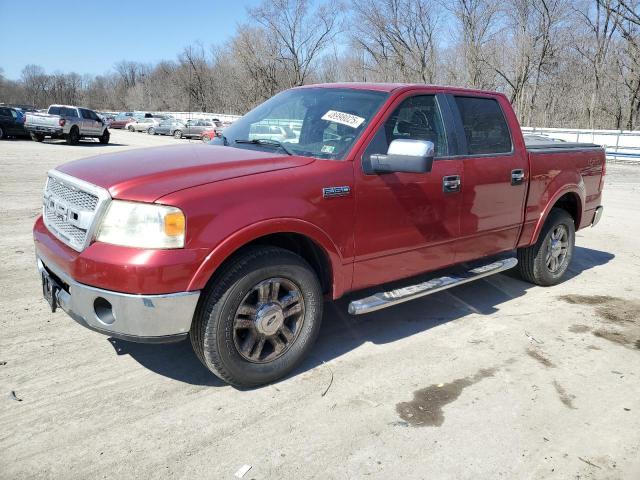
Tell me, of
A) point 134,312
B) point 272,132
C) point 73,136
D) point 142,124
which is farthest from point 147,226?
point 142,124

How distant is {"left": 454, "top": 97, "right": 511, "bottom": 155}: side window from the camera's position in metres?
4.44

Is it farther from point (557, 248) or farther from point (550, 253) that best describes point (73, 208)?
point (557, 248)

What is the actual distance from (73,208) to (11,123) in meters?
25.9

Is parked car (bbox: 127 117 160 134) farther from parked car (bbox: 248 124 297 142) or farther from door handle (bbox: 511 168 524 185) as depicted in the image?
door handle (bbox: 511 168 524 185)

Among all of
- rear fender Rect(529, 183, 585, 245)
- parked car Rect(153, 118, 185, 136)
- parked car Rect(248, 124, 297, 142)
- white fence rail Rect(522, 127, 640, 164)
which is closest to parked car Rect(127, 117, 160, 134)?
parked car Rect(153, 118, 185, 136)

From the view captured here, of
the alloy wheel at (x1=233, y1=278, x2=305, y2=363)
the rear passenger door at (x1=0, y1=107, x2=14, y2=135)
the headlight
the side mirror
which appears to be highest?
the rear passenger door at (x1=0, y1=107, x2=14, y2=135)

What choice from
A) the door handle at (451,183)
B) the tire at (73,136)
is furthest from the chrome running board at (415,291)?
the tire at (73,136)

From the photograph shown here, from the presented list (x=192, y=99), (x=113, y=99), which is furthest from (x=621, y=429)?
(x=113, y=99)

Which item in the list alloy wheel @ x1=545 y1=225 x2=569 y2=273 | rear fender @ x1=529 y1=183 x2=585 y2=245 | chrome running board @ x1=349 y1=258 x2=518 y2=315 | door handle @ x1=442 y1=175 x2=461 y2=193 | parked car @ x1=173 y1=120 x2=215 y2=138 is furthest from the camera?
parked car @ x1=173 y1=120 x2=215 y2=138

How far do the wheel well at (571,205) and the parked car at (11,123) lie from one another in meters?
25.9

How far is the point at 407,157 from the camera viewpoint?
11.3 feet

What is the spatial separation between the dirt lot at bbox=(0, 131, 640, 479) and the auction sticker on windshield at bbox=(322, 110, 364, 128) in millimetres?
1646

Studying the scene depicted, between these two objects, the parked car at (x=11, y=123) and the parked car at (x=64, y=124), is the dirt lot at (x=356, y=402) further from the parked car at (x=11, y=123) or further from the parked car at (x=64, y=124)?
the parked car at (x=11, y=123)

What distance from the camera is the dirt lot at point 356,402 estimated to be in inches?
107
